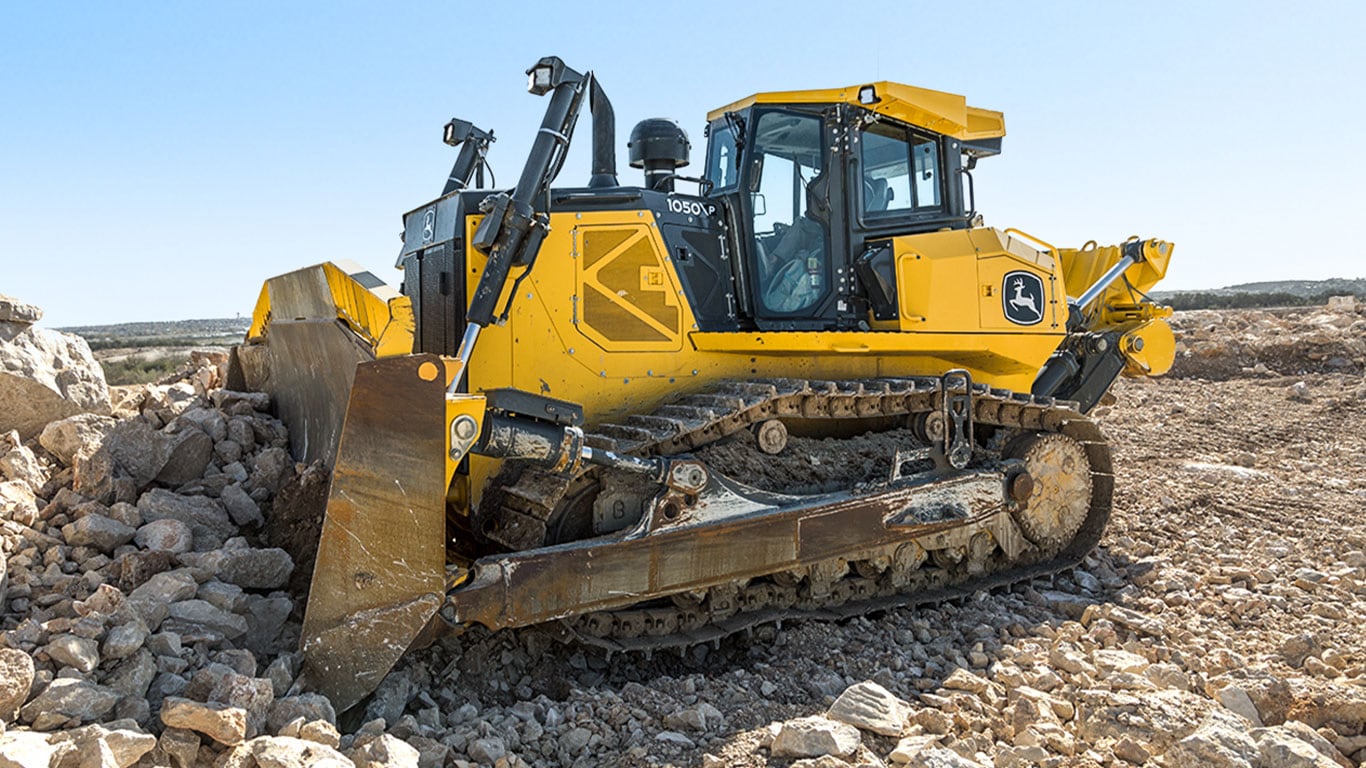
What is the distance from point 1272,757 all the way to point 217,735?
3.75 meters

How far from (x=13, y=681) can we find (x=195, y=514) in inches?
68.7

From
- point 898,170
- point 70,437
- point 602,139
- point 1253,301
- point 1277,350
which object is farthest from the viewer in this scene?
point 1253,301

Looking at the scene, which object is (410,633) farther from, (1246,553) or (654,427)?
(1246,553)

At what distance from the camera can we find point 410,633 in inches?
165

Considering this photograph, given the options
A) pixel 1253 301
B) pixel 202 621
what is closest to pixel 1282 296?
pixel 1253 301

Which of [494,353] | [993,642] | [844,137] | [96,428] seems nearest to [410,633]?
[494,353]

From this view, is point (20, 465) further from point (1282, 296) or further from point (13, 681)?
point (1282, 296)

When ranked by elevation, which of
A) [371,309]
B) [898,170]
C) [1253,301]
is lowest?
[371,309]

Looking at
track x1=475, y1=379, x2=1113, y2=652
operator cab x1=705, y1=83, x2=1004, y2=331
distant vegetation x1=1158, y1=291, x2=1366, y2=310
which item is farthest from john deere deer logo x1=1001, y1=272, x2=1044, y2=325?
distant vegetation x1=1158, y1=291, x2=1366, y2=310

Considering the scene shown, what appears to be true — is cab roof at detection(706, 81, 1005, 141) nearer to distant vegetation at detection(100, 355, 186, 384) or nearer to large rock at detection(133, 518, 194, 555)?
large rock at detection(133, 518, 194, 555)

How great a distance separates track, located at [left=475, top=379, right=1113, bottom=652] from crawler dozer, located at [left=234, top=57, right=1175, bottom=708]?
0.02 meters

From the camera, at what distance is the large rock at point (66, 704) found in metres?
3.35

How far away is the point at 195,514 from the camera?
5.02m

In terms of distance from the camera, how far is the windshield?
6.08 m
